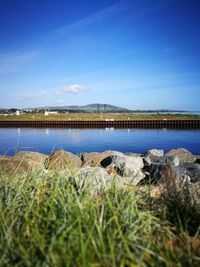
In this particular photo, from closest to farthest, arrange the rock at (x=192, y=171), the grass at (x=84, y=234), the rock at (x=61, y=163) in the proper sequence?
the grass at (x=84, y=234)
the rock at (x=61, y=163)
the rock at (x=192, y=171)

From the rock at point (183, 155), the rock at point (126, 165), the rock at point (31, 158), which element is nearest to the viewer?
the rock at point (31, 158)

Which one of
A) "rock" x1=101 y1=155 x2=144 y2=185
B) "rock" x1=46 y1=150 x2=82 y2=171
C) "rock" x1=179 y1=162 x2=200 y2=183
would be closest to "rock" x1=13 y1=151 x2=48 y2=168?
"rock" x1=46 y1=150 x2=82 y2=171

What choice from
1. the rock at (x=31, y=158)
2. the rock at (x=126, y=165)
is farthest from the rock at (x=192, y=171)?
the rock at (x=31, y=158)

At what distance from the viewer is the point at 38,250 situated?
3.18m

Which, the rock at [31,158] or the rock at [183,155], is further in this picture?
the rock at [183,155]

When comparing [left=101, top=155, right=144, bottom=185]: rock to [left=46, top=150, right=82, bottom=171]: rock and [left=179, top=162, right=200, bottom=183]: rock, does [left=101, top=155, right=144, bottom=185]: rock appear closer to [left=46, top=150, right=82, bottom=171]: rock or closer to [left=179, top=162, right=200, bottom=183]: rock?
[left=179, top=162, right=200, bottom=183]: rock

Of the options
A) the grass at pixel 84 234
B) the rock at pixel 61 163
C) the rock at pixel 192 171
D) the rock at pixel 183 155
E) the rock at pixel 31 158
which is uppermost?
the rock at pixel 61 163

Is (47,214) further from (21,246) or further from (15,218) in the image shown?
(21,246)

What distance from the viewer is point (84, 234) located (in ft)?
10.9

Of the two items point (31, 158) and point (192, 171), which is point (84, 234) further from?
point (31, 158)

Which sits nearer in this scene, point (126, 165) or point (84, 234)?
point (84, 234)

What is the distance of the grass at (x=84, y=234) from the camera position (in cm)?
302

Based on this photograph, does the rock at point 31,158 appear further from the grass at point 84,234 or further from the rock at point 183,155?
the rock at point 183,155

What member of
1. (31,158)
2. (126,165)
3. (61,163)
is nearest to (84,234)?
(61,163)
